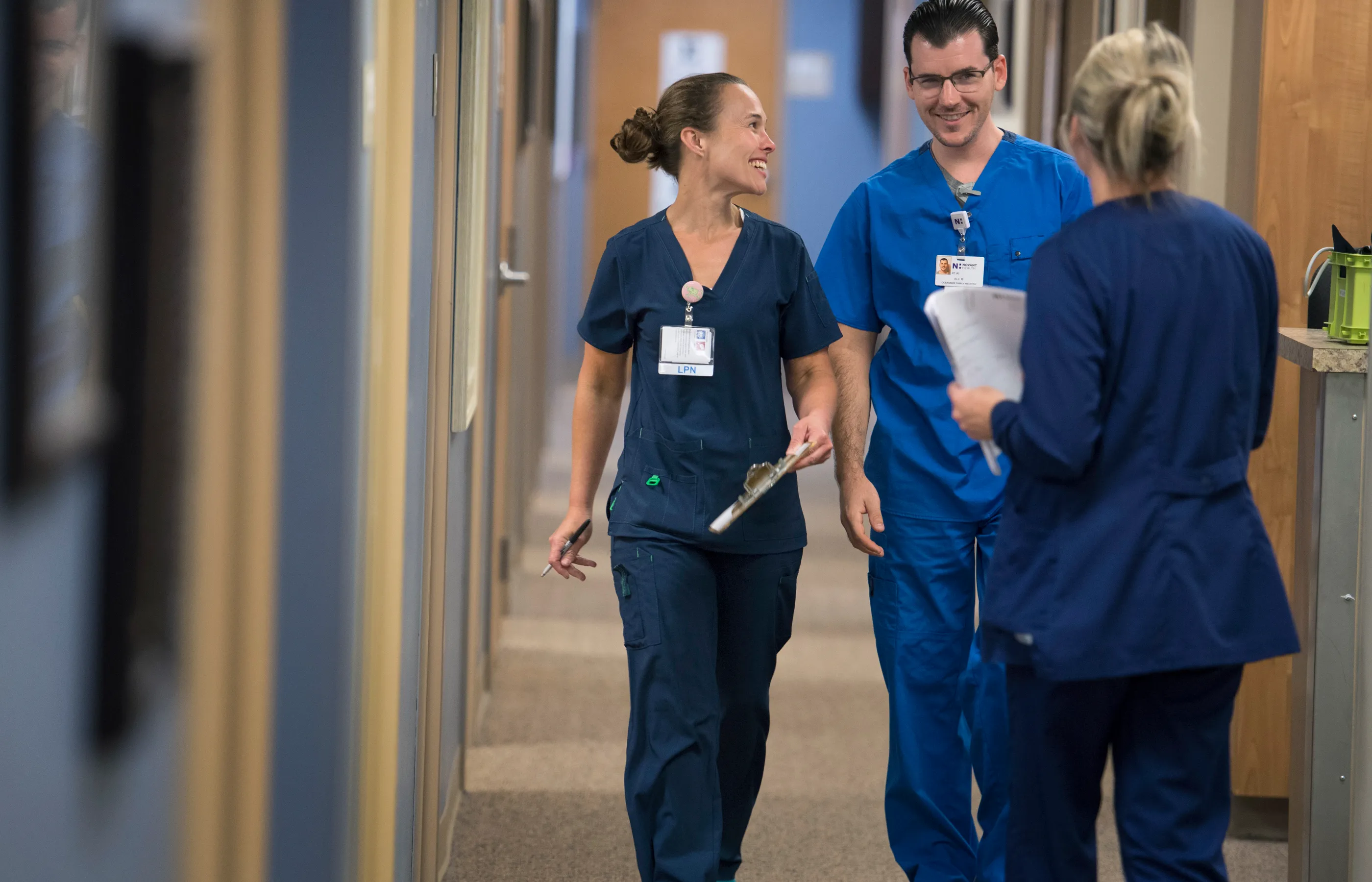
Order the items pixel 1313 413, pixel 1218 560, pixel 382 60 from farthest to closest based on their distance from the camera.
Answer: pixel 1313 413 < pixel 382 60 < pixel 1218 560

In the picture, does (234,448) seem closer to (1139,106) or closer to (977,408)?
(977,408)

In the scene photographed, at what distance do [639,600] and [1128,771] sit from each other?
755 millimetres

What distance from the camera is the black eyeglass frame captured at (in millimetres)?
2252

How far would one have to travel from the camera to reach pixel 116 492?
88 centimetres

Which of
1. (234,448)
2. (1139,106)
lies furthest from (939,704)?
(234,448)

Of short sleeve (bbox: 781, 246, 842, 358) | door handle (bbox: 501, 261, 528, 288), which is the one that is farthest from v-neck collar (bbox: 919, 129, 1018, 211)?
door handle (bbox: 501, 261, 528, 288)

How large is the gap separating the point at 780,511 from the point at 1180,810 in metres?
0.77

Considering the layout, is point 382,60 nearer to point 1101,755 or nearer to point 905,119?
point 1101,755

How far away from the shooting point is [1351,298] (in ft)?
7.63

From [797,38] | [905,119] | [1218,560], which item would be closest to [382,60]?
[1218,560]

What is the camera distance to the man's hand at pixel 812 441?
2015mm

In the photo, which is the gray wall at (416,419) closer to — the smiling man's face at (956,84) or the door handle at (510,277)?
the smiling man's face at (956,84)

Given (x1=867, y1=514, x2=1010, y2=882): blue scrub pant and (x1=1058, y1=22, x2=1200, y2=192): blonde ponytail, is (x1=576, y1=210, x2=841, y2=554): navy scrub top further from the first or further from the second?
(x1=1058, y1=22, x2=1200, y2=192): blonde ponytail

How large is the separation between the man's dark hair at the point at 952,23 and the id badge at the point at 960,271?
12.3 inches
